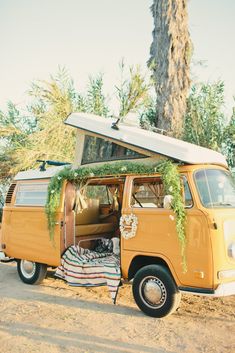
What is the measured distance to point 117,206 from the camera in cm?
892

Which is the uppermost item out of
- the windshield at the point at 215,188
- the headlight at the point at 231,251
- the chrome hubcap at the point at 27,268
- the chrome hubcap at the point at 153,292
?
the windshield at the point at 215,188

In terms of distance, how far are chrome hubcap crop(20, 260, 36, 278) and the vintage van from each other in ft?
0.07

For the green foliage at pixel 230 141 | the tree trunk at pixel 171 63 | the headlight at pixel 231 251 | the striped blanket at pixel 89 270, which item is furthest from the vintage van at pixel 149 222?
the green foliage at pixel 230 141

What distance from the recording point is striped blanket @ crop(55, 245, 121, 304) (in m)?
6.04

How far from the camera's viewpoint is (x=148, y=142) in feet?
19.2

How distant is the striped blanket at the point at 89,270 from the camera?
6039mm

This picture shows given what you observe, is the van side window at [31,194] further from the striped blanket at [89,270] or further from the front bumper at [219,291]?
the front bumper at [219,291]

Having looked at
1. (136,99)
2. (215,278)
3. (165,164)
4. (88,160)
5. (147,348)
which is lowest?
(147,348)

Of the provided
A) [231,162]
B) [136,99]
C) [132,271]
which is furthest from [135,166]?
[136,99]

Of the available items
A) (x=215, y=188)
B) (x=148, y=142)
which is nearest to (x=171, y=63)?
(x=148, y=142)

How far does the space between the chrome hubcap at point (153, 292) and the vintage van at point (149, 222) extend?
0.05 feet

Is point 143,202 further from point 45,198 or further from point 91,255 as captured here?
point 45,198

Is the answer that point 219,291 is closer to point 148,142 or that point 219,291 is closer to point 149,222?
point 149,222

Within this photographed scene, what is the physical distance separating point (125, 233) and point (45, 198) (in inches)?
92.9
